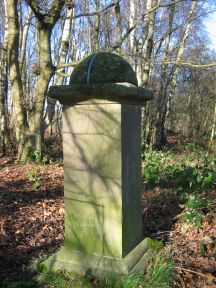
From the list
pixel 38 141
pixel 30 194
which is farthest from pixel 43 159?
pixel 30 194

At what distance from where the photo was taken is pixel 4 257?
416cm

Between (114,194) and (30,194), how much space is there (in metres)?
3.79

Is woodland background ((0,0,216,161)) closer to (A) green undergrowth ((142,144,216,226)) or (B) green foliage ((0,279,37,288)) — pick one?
(A) green undergrowth ((142,144,216,226))

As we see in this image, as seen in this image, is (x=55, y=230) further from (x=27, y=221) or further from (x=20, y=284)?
(x=20, y=284)

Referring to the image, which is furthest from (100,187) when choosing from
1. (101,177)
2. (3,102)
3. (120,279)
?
(3,102)

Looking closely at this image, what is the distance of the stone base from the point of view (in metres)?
3.37

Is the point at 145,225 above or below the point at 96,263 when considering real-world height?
below

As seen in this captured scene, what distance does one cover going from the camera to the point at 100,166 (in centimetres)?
344

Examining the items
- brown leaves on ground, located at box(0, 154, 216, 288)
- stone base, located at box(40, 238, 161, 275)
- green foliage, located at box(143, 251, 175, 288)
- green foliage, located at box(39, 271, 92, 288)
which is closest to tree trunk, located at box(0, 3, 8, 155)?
brown leaves on ground, located at box(0, 154, 216, 288)

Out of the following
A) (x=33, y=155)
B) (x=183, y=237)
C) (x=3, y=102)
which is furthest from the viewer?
(x=3, y=102)

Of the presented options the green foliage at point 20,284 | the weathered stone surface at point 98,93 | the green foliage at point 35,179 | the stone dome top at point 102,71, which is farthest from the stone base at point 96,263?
the green foliage at point 35,179

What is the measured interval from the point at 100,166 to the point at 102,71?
2.96 ft

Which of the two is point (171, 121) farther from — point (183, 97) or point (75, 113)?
point (75, 113)

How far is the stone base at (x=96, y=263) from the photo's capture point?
337cm
